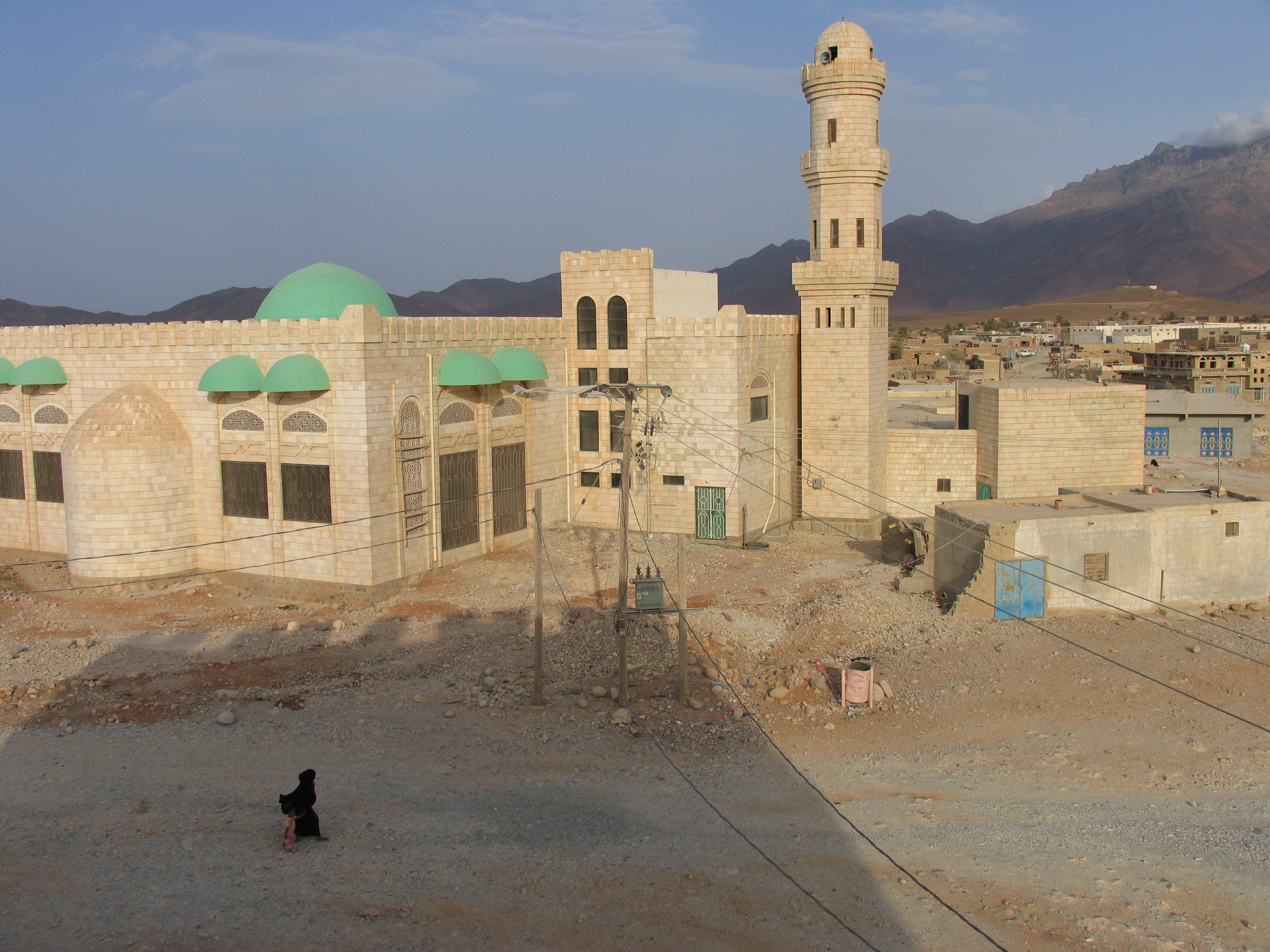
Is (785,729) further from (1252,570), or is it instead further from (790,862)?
(1252,570)

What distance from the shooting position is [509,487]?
78.4ft

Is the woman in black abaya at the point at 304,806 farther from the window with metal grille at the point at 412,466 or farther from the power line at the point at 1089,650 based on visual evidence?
the power line at the point at 1089,650

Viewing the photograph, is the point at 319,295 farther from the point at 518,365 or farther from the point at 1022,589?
the point at 1022,589

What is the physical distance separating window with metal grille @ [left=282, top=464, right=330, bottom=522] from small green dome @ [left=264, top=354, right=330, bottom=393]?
1.62 meters

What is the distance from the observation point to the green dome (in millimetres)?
22844

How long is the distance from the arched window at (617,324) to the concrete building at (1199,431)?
82.9ft

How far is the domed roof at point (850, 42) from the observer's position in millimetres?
25953

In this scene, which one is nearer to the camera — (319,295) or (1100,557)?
(1100,557)

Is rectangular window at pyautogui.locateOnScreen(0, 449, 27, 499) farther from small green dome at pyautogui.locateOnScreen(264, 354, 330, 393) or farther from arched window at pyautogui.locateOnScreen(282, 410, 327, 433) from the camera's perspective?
small green dome at pyautogui.locateOnScreen(264, 354, 330, 393)

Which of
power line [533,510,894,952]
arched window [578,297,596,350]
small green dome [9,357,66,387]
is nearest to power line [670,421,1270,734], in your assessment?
arched window [578,297,596,350]

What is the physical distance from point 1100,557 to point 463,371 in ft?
42.4

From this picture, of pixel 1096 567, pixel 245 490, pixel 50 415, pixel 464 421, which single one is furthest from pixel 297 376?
pixel 1096 567

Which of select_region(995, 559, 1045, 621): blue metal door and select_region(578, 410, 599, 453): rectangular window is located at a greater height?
select_region(578, 410, 599, 453): rectangular window

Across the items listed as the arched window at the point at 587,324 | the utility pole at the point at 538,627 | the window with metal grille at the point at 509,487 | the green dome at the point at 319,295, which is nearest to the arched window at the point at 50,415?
the green dome at the point at 319,295
